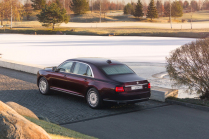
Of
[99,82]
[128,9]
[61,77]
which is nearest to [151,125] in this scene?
[99,82]

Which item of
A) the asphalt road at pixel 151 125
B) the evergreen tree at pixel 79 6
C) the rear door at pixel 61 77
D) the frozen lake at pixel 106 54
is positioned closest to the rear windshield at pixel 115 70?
the asphalt road at pixel 151 125

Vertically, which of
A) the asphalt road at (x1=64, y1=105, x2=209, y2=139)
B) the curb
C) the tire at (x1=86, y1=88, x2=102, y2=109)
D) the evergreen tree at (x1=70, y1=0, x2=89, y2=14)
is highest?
the evergreen tree at (x1=70, y1=0, x2=89, y2=14)

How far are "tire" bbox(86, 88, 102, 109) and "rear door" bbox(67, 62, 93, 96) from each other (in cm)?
23

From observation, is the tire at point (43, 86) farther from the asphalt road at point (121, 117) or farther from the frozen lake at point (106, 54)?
the frozen lake at point (106, 54)

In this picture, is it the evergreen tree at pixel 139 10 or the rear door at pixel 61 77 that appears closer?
the rear door at pixel 61 77

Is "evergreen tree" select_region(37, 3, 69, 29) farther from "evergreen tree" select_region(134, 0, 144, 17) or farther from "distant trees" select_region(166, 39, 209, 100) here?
"distant trees" select_region(166, 39, 209, 100)

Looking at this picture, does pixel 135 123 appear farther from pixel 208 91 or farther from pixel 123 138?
pixel 208 91

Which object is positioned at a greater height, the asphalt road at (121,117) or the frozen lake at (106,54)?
the frozen lake at (106,54)

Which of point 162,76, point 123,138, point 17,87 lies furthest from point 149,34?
point 123,138

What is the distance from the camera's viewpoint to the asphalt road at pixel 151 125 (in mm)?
6980

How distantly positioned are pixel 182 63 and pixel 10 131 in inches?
297

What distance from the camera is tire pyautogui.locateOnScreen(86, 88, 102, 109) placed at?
29.6ft

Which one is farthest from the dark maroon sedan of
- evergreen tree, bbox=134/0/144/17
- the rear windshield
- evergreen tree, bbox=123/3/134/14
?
evergreen tree, bbox=123/3/134/14

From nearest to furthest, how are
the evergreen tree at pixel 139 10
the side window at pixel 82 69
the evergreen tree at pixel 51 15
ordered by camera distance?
1. the side window at pixel 82 69
2. the evergreen tree at pixel 51 15
3. the evergreen tree at pixel 139 10
